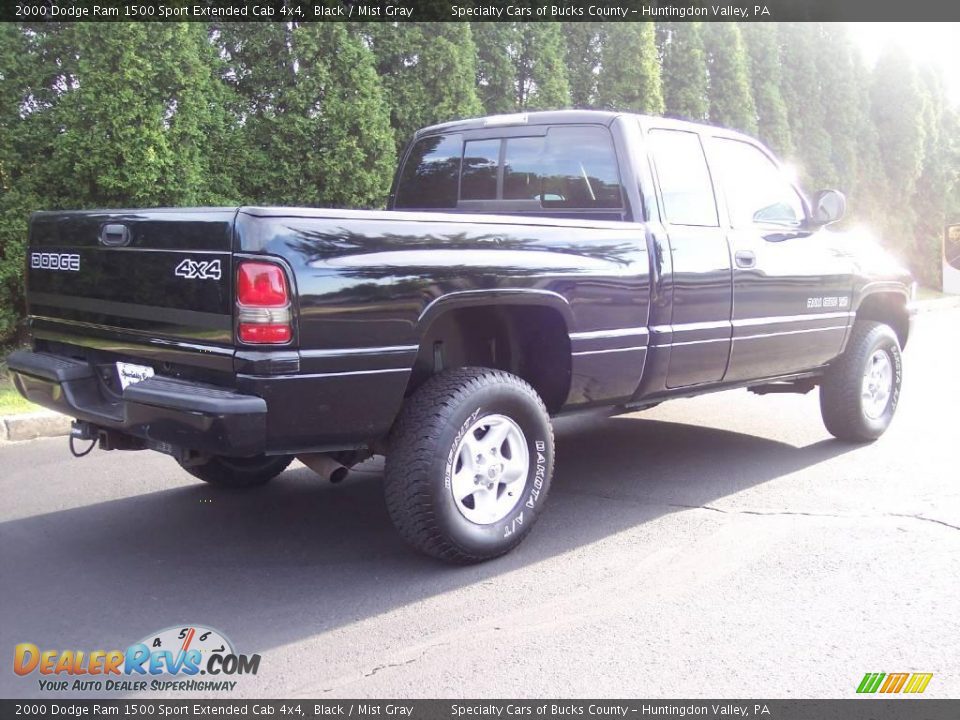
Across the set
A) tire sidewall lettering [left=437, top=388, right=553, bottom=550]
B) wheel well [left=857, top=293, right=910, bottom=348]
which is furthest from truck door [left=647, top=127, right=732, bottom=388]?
wheel well [left=857, top=293, right=910, bottom=348]

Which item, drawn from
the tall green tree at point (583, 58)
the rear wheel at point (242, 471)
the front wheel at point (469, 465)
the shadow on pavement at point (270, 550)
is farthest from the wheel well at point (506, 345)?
the tall green tree at point (583, 58)

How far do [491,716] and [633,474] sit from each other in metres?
2.86

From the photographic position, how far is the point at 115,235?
3.62m

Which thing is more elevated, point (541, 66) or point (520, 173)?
point (541, 66)

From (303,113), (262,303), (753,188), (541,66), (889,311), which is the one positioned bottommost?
(889,311)

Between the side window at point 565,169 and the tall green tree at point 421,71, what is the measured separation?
6.04 m

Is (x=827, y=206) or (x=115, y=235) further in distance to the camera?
(x=827, y=206)

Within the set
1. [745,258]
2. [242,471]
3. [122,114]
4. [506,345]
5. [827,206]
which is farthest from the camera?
[122,114]

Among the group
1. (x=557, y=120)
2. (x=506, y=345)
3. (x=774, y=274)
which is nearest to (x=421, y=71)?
(x=557, y=120)

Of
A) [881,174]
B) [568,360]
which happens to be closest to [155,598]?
[568,360]

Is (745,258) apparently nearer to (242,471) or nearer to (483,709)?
(242,471)

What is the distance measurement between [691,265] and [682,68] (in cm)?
1187

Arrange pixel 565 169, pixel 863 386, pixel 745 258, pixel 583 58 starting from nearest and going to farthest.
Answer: pixel 565 169
pixel 745 258
pixel 863 386
pixel 583 58

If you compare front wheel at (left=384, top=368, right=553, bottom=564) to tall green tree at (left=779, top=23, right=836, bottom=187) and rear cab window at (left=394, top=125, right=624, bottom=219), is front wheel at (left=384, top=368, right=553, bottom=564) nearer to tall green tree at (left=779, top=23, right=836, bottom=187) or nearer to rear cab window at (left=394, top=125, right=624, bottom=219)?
rear cab window at (left=394, top=125, right=624, bottom=219)
